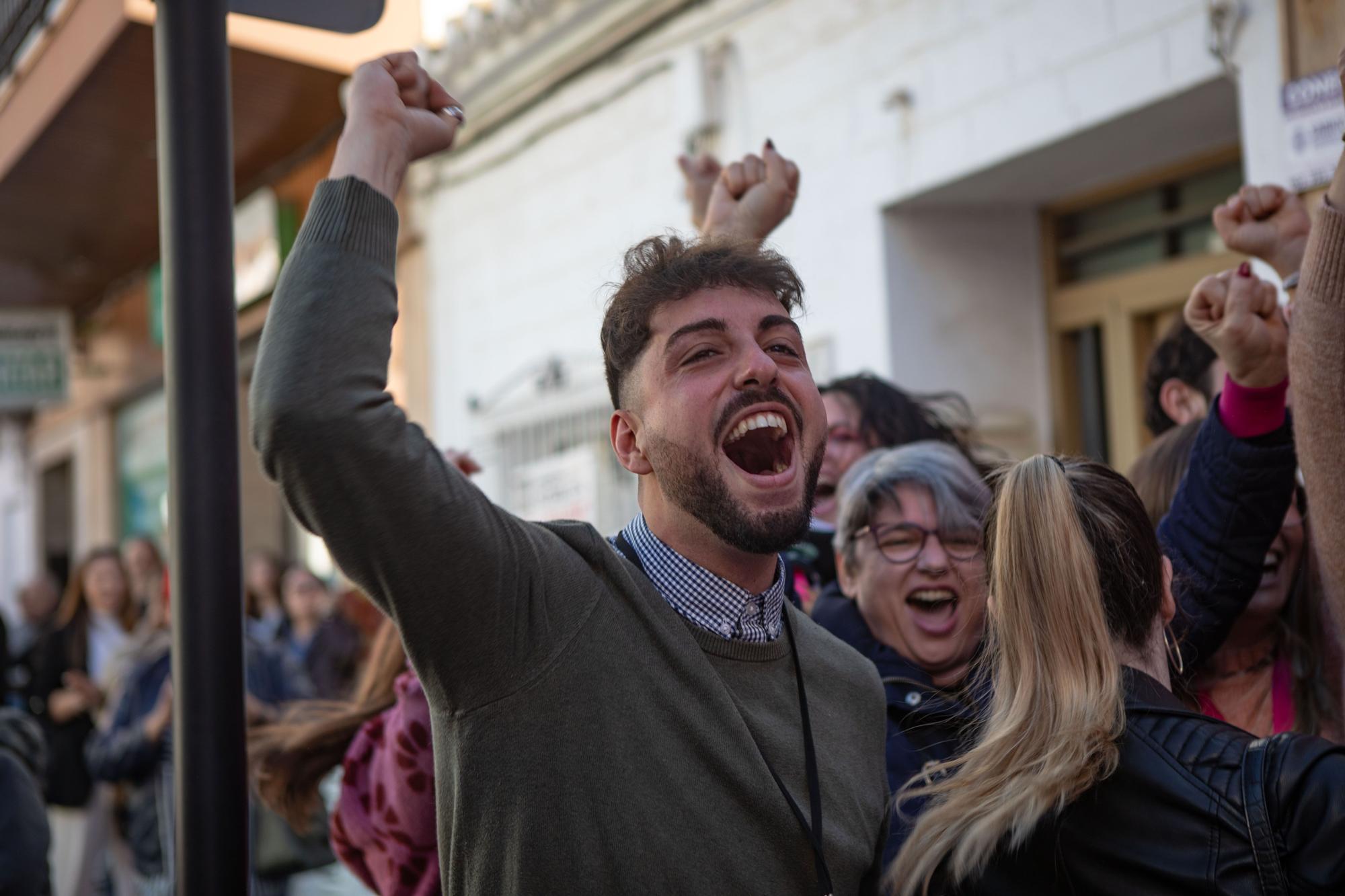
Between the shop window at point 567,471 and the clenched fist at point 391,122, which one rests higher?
the clenched fist at point 391,122

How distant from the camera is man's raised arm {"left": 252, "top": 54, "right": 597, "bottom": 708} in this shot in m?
1.60

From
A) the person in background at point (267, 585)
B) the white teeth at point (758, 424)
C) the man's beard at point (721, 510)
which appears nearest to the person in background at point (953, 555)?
the man's beard at point (721, 510)

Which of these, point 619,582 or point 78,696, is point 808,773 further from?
point 78,696

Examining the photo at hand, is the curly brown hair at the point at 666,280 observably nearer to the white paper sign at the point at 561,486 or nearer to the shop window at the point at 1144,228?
the shop window at the point at 1144,228

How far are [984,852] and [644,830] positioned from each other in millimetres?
481

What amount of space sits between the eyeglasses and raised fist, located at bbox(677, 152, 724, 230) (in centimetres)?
87

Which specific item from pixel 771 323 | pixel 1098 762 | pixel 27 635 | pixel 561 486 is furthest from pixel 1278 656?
pixel 27 635

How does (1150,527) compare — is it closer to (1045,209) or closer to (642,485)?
(642,485)

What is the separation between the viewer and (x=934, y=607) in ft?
9.79

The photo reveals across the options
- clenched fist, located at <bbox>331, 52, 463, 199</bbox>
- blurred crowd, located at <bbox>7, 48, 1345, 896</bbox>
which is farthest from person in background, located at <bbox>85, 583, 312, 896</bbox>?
clenched fist, located at <bbox>331, 52, 463, 199</bbox>

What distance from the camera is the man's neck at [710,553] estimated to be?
2.10m

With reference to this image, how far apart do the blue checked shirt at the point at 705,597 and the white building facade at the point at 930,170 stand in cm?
330

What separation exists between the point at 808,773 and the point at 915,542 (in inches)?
40.1

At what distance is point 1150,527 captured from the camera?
7.11 feet
